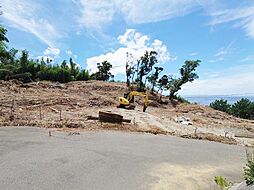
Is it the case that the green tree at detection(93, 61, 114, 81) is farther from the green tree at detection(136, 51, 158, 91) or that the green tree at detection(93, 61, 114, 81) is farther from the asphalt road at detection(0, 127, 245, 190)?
the asphalt road at detection(0, 127, 245, 190)

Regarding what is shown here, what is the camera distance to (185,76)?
2481 centimetres

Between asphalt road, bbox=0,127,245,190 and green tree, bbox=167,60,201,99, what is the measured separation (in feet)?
49.3

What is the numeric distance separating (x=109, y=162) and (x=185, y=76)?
62.6 feet

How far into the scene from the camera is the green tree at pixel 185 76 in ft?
80.0

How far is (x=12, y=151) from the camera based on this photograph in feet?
24.2

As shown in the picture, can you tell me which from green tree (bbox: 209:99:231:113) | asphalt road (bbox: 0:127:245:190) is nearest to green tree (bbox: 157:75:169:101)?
green tree (bbox: 209:99:231:113)

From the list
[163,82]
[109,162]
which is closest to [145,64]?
[163,82]

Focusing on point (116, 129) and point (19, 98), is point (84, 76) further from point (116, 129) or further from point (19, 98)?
point (116, 129)

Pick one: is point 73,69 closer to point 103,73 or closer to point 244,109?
point 103,73

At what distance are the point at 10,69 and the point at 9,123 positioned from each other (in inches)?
637

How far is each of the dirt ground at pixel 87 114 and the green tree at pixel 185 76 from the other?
197cm

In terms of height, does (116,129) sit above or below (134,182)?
above

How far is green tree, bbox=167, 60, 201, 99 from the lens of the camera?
24375 mm

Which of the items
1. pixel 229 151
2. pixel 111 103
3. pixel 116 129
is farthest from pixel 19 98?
pixel 229 151
